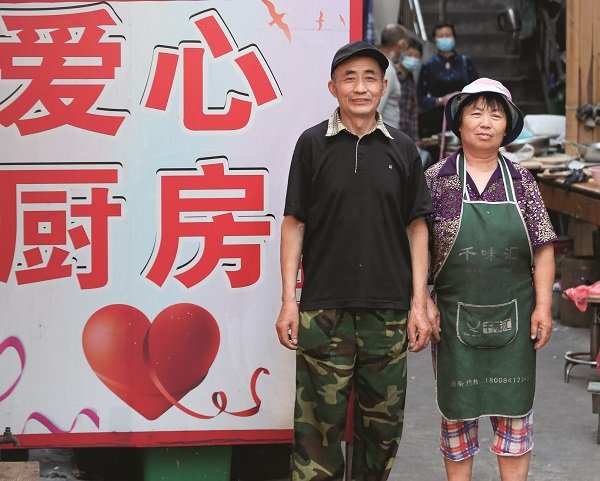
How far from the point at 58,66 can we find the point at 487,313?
1867 mm

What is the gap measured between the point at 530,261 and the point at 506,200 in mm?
251

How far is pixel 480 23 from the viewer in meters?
15.5

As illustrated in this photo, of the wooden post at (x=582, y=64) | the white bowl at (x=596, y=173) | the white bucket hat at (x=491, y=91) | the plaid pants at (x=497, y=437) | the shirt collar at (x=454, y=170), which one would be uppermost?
the wooden post at (x=582, y=64)

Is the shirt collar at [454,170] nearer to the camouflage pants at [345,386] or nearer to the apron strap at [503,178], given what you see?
the apron strap at [503,178]

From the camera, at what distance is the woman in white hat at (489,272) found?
14.8ft

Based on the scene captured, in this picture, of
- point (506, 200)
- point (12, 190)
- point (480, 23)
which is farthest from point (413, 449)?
point (480, 23)

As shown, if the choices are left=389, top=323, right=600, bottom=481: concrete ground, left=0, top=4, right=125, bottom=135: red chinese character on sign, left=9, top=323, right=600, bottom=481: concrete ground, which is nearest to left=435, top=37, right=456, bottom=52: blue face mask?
left=389, top=323, right=600, bottom=481: concrete ground

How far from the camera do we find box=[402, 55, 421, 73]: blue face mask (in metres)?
11.2

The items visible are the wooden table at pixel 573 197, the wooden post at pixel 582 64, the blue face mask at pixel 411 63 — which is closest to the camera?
the wooden table at pixel 573 197

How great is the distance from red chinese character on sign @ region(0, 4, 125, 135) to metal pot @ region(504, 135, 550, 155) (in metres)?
5.18

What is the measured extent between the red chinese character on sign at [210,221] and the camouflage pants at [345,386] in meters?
0.51

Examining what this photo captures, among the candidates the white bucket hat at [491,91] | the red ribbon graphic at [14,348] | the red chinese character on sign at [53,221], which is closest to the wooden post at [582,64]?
the white bucket hat at [491,91]

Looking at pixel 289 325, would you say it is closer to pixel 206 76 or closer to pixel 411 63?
pixel 206 76

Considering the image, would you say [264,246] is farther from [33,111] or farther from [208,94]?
[33,111]
